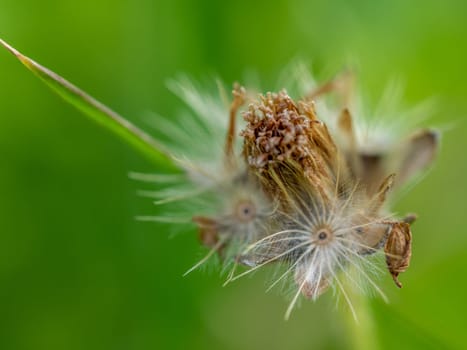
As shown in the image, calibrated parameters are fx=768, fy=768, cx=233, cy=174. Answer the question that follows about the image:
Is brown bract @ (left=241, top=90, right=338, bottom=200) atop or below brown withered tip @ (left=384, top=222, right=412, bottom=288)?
atop

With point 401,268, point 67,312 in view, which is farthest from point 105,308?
point 401,268

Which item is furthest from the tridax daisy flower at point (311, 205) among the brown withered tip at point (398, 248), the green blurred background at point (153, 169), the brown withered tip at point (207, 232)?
the green blurred background at point (153, 169)

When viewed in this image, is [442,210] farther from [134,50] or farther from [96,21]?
[96,21]

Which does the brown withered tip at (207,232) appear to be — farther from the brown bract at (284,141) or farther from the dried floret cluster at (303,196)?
the brown bract at (284,141)

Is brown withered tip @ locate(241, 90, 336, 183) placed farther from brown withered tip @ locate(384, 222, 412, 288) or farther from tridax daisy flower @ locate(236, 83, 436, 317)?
brown withered tip @ locate(384, 222, 412, 288)

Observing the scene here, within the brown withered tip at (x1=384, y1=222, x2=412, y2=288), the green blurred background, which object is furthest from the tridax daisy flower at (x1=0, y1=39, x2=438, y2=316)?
the green blurred background

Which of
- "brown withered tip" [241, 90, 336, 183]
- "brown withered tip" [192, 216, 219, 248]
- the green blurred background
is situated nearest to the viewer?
"brown withered tip" [241, 90, 336, 183]
